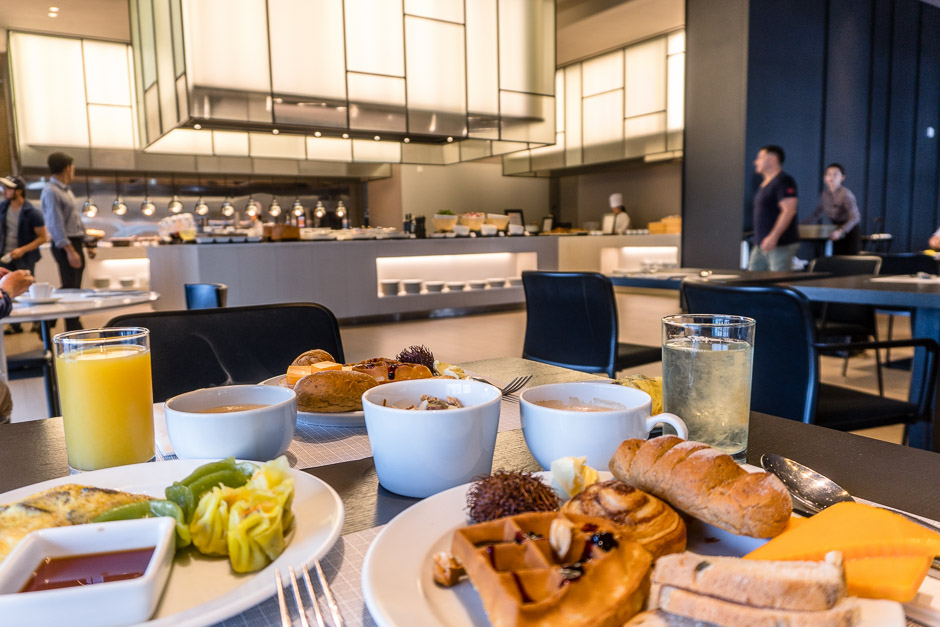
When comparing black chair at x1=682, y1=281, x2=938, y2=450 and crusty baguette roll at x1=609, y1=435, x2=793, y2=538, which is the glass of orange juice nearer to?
crusty baguette roll at x1=609, y1=435, x2=793, y2=538

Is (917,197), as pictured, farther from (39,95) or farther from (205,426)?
(39,95)

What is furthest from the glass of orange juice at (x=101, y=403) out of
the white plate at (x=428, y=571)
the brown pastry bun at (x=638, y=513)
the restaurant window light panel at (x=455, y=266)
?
the restaurant window light panel at (x=455, y=266)

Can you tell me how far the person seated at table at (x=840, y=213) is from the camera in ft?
20.6

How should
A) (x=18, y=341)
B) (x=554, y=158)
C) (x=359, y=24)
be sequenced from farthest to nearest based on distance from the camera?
1. (x=554, y=158)
2. (x=18, y=341)
3. (x=359, y=24)

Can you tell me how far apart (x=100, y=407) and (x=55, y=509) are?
0.22m

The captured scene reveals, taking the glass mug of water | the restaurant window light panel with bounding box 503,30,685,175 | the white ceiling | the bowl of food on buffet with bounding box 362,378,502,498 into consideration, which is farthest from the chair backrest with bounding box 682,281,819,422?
the white ceiling

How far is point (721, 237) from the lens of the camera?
20.8 ft

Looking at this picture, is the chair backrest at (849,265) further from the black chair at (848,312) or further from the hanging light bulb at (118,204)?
the hanging light bulb at (118,204)

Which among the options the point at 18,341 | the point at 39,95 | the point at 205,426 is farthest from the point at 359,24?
the point at 205,426

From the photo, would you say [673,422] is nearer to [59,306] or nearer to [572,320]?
[572,320]

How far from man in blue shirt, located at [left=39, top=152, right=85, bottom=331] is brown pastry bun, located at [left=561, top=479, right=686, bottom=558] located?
5416 millimetres

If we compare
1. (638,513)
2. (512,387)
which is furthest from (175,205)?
(638,513)

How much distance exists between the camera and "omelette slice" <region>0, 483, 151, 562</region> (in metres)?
0.44

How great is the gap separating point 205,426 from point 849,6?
27.5ft
